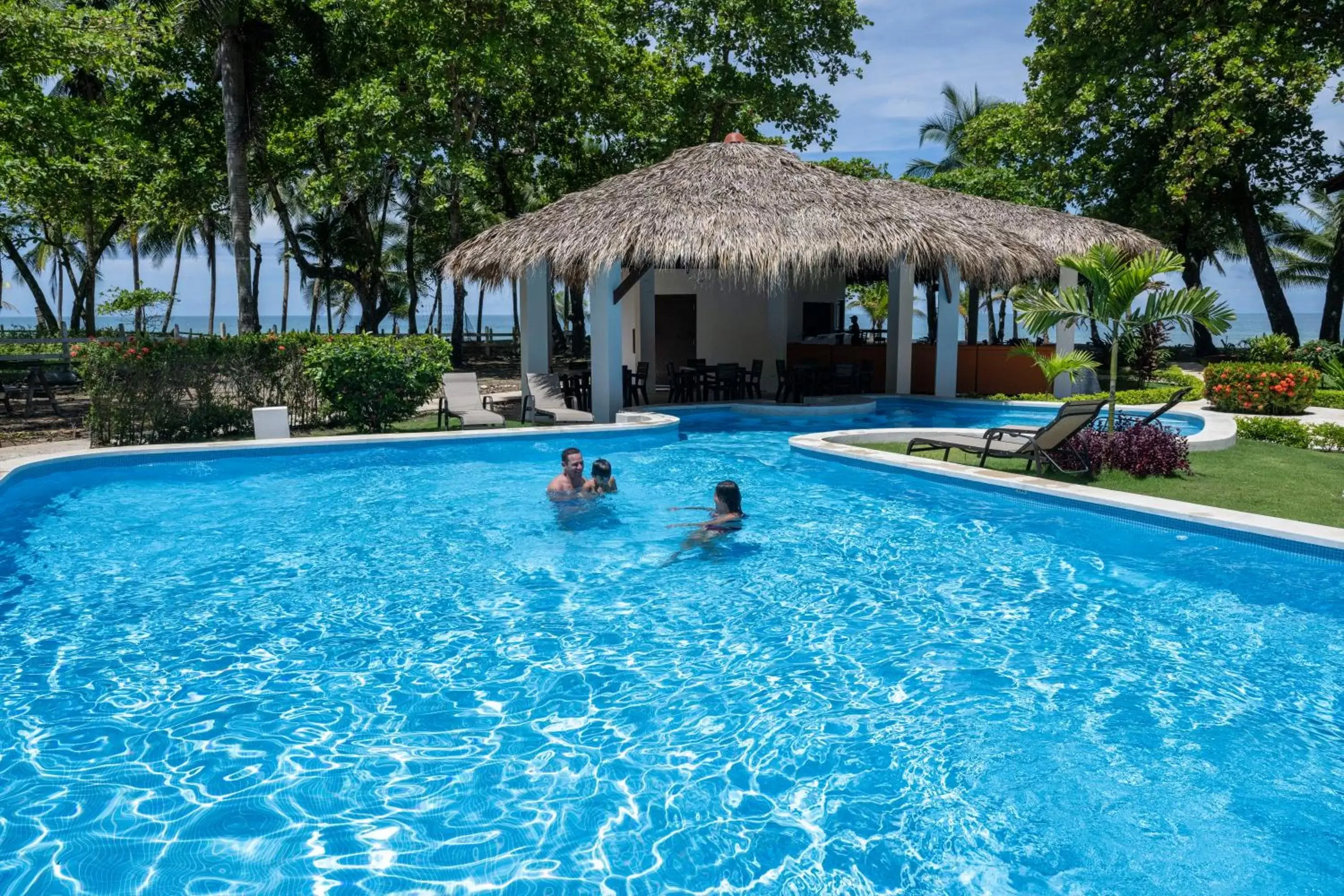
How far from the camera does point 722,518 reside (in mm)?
8195

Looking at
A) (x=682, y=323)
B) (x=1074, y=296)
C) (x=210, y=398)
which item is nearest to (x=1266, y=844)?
(x=1074, y=296)

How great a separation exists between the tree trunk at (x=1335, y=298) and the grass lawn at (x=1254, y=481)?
1728cm

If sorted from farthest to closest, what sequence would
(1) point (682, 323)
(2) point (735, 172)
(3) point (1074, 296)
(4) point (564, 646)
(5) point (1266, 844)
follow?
(1) point (682, 323), (2) point (735, 172), (3) point (1074, 296), (4) point (564, 646), (5) point (1266, 844)

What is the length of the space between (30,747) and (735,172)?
13.9 meters

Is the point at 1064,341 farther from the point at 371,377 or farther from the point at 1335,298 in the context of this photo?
the point at 371,377

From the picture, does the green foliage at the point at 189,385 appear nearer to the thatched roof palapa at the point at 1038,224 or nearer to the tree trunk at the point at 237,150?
the tree trunk at the point at 237,150

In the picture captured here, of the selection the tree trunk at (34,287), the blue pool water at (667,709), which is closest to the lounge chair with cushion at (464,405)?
the blue pool water at (667,709)

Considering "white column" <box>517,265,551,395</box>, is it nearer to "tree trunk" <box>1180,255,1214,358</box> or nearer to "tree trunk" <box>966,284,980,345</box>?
"tree trunk" <box>966,284,980,345</box>

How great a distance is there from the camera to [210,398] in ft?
41.2

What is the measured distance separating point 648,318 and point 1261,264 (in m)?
17.5

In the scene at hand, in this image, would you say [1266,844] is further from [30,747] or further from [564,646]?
[30,747]

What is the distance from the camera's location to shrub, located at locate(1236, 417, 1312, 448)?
11828 mm

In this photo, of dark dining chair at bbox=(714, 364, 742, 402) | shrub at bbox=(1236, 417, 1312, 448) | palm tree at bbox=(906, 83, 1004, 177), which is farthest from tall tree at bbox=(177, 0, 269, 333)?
palm tree at bbox=(906, 83, 1004, 177)

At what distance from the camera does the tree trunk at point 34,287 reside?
30.5 meters
